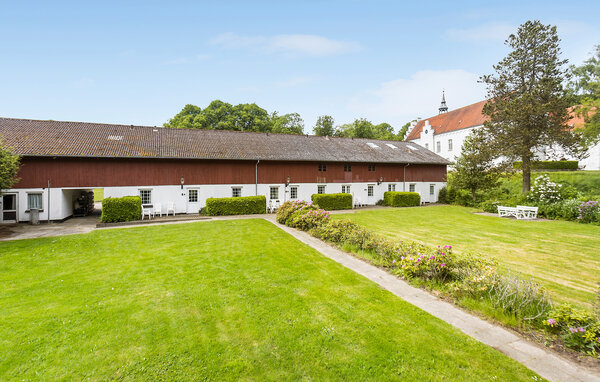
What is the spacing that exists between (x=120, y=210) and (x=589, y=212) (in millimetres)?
26804

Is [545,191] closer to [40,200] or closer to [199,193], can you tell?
→ [199,193]

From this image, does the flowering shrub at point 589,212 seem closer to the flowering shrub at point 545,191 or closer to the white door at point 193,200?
the flowering shrub at point 545,191

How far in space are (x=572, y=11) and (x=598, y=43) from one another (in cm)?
2518

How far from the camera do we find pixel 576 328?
12.3 ft

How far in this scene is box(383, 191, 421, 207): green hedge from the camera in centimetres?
2369

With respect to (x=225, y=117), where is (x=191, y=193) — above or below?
below

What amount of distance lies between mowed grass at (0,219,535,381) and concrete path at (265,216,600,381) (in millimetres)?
260

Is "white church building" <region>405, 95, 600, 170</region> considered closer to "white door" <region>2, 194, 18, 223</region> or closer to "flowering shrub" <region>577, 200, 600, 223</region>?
"flowering shrub" <region>577, 200, 600, 223</region>

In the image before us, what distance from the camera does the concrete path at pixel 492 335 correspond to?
10.8 ft

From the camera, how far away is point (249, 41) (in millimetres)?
17203

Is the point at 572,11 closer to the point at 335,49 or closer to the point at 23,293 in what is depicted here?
the point at 335,49

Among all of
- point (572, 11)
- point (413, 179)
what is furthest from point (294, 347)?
point (413, 179)

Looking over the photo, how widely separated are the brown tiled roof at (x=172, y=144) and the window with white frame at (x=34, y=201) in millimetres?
2446

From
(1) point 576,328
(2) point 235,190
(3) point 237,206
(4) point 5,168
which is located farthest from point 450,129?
(4) point 5,168
